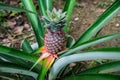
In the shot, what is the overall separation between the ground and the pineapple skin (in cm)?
86

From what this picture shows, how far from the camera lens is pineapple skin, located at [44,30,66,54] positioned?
143 centimetres

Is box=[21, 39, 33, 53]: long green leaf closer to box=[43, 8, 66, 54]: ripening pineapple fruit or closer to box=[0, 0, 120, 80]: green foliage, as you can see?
box=[0, 0, 120, 80]: green foliage

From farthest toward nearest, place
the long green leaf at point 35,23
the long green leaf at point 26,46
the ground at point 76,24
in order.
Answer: the ground at point 76,24 < the long green leaf at point 26,46 < the long green leaf at point 35,23

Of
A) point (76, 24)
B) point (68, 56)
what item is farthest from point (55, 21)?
point (76, 24)

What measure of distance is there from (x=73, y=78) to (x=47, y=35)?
26 cm

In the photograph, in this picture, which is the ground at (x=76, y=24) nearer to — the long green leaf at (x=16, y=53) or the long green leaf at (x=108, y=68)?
the long green leaf at (x=108, y=68)

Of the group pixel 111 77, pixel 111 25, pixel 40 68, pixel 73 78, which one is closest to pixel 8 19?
pixel 111 25

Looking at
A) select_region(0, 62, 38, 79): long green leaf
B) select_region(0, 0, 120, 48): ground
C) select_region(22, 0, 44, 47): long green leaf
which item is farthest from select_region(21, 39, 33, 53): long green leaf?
select_region(0, 0, 120, 48): ground

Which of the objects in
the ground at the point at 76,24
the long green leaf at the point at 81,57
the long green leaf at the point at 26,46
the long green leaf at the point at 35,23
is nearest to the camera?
the long green leaf at the point at 81,57

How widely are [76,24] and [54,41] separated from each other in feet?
3.61

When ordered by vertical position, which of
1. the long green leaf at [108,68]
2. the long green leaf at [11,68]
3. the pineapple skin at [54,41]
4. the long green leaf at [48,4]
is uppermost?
the long green leaf at [48,4]

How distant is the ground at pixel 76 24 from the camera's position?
2401mm

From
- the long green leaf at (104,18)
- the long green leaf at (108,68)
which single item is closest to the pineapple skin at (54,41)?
the long green leaf at (104,18)

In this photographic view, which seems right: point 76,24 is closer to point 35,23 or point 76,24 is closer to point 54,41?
point 35,23
